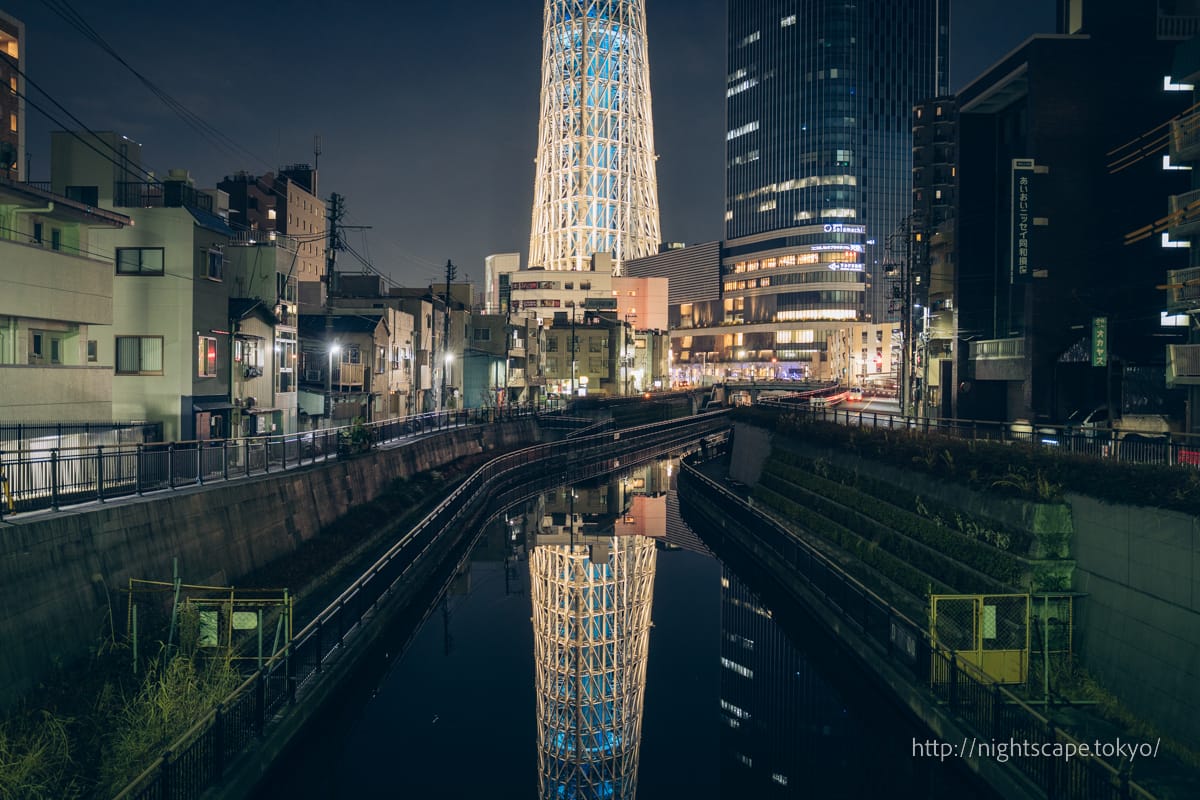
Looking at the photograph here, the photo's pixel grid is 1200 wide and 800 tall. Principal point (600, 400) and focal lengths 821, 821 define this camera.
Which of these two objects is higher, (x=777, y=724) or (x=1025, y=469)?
(x=1025, y=469)

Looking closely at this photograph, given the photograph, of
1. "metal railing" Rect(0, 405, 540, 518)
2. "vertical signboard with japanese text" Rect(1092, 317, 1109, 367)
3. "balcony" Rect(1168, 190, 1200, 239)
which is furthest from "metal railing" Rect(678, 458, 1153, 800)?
"vertical signboard with japanese text" Rect(1092, 317, 1109, 367)

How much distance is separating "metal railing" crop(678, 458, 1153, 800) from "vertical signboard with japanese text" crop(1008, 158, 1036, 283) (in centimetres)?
2268

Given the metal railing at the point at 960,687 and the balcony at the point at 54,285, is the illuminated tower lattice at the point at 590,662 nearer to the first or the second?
the metal railing at the point at 960,687

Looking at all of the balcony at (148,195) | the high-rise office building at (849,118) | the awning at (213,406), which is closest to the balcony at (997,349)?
the awning at (213,406)

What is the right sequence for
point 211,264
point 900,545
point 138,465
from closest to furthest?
point 138,465 < point 900,545 < point 211,264

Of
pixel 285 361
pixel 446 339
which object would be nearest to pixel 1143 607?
pixel 285 361

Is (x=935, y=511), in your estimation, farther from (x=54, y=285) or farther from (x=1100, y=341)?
(x=54, y=285)

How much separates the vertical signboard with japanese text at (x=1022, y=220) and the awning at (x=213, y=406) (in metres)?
37.0

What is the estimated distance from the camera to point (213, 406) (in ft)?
110

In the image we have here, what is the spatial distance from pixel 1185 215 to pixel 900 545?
1569 centimetres

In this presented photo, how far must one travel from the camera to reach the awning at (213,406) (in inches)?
1285

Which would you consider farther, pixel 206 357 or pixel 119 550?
pixel 206 357

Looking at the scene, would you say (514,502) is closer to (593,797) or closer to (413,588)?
(413,588)

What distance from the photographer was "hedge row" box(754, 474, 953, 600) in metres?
20.5
